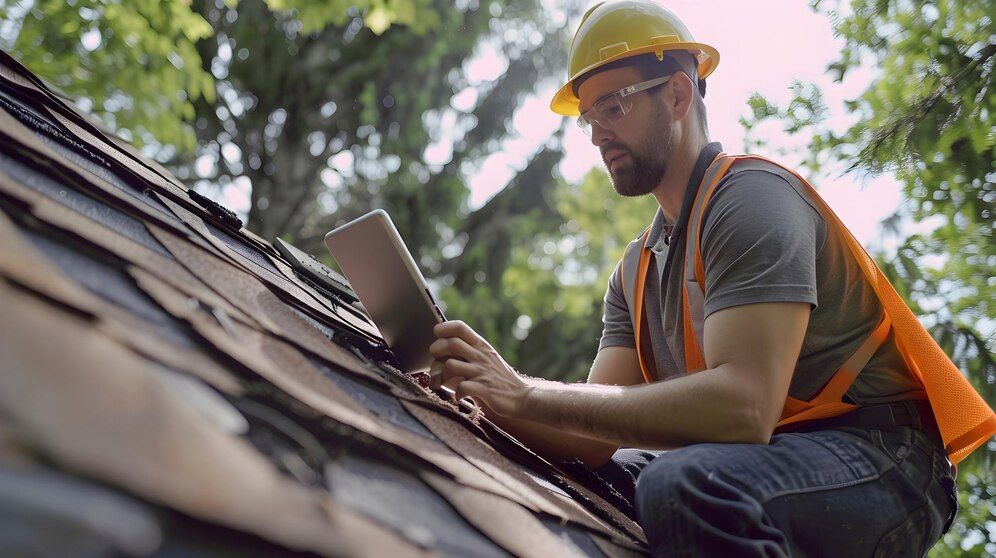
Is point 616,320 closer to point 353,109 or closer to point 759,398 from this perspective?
point 759,398

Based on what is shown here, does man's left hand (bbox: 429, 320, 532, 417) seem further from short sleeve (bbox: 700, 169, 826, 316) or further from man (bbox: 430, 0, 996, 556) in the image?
short sleeve (bbox: 700, 169, 826, 316)

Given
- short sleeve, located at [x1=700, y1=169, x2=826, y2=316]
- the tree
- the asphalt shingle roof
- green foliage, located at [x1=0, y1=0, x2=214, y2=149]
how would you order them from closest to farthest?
1. the asphalt shingle roof
2. short sleeve, located at [x1=700, y1=169, x2=826, y2=316]
3. green foliage, located at [x1=0, y1=0, x2=214, y2=149]
4. the tree

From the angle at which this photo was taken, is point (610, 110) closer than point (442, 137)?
Yes

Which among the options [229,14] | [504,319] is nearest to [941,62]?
[504,319]

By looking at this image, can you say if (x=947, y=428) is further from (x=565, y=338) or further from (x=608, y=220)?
(x=608, y=220)

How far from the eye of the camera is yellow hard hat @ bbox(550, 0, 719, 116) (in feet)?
10.3

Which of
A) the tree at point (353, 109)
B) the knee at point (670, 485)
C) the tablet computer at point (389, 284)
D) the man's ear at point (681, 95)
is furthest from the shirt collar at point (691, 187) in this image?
the tree at point (353, 109)

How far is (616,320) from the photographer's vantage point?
313 cm

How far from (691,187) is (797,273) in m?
0.64

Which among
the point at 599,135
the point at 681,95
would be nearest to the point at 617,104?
the point at 599,135

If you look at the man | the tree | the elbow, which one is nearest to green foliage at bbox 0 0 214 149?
the tree

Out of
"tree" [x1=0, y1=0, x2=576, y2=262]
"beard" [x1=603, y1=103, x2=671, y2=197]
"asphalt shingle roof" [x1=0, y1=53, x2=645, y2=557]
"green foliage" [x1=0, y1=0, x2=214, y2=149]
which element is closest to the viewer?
"asphalt shingle roof" [x1=0, y1=53, x2=645, y2=557]

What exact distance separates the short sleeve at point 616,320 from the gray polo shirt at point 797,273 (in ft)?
2.91

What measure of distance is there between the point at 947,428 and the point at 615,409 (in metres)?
0.94
